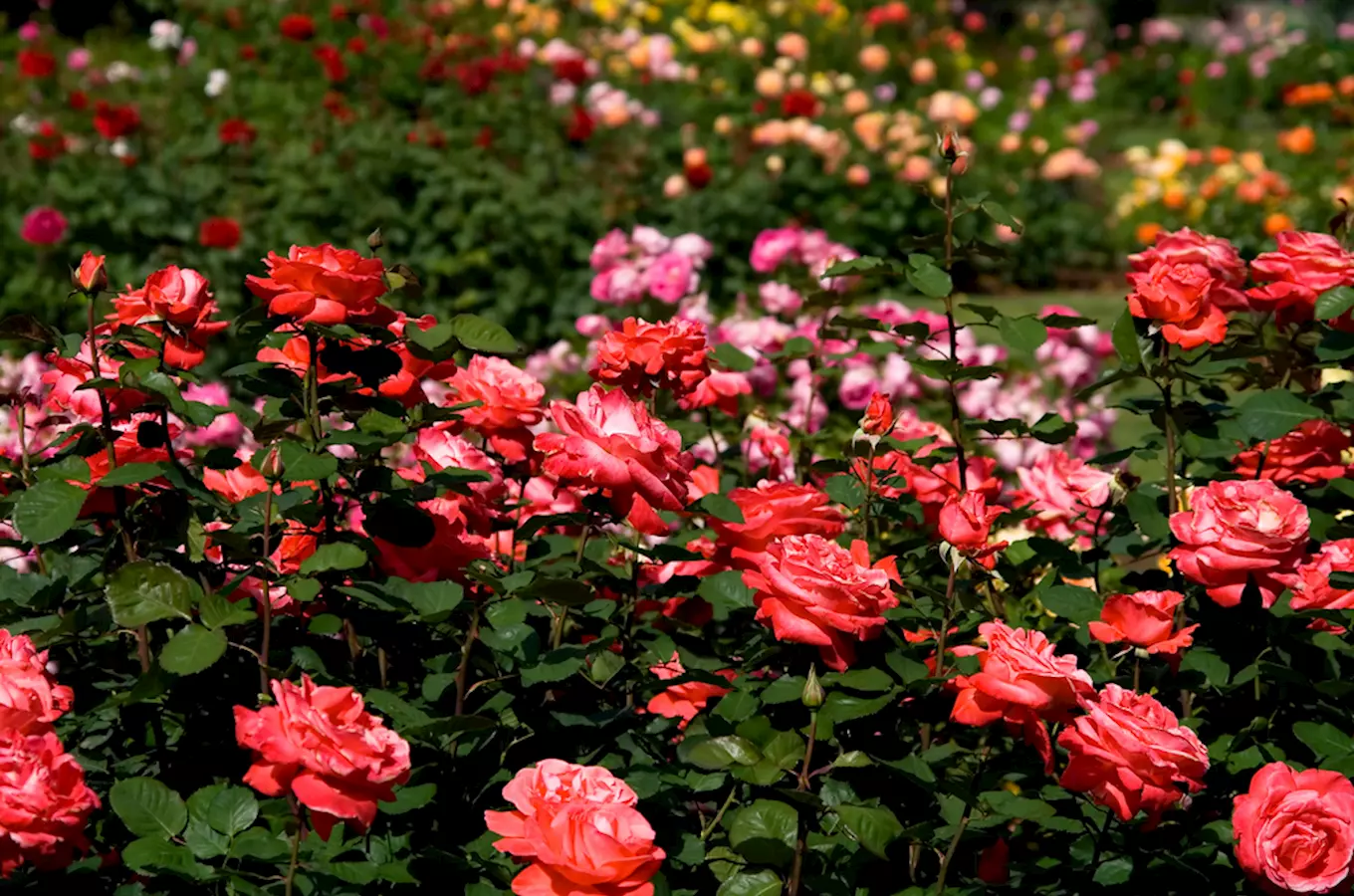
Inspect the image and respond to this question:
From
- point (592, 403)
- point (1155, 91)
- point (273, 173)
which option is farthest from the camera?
point (1155, 91)

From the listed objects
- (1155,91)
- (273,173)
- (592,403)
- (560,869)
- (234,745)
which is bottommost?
(1155,91)

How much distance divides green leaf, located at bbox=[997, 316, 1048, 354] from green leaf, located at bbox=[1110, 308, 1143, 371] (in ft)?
0.32

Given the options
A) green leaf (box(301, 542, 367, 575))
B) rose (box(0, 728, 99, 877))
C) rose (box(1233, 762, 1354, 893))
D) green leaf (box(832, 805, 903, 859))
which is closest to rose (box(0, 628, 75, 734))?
rose (box(0, 728, 99, 877))

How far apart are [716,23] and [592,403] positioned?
9550 mm

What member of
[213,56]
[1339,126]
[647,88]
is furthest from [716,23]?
[1339,126]

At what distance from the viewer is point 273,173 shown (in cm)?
626

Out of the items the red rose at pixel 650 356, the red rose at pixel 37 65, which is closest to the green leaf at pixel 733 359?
the red rose at pixel 650 356

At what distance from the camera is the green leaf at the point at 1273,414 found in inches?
Answer: 78.9

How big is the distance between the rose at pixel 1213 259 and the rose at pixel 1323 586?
1.51 feet

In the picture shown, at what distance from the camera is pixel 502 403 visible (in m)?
1.91

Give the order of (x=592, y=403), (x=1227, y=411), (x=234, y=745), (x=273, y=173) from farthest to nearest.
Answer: (x=273, y=173), (x=1227, y=411), (x=234, y=745), (x=592, y=403)

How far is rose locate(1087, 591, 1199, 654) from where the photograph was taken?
5.65 feet

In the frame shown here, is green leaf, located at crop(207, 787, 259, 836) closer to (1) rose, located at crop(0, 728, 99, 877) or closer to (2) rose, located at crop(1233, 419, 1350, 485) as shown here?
(1) rose, located at crop(0, 728, 99, 877)

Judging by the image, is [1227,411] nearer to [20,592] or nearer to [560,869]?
[560,869]
